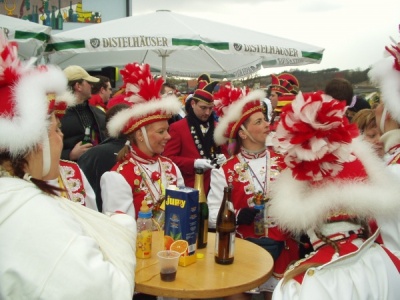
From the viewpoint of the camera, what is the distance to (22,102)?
74.5 inches

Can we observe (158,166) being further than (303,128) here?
Yes

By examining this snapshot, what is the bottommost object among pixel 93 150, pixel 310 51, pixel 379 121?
pixel 93 150

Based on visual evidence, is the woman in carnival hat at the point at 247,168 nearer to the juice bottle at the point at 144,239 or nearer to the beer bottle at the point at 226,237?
the beer bottle at the point at 226,237

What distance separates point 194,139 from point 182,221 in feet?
9.06

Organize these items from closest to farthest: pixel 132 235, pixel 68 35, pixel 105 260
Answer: pixel 105 260
pixel 132 235
pixel 68 35

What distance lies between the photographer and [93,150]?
431 centimetres

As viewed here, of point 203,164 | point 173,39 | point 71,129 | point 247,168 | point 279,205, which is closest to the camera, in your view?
point 279,205

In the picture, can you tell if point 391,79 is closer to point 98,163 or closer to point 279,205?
point 279,205

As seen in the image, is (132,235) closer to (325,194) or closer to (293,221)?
(293,221)

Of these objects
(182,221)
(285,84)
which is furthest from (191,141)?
(285,84)

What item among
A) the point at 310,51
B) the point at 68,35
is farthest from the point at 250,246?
the point at 310,51

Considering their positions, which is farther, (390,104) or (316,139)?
(390,104)

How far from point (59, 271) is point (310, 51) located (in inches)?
239

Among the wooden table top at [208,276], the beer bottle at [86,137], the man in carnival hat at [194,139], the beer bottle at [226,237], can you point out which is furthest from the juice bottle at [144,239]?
the beer bottle at [86,137]
